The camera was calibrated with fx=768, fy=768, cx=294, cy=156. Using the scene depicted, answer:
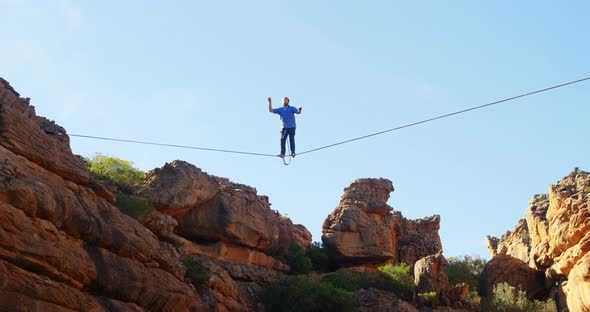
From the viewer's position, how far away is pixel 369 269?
4916 cm

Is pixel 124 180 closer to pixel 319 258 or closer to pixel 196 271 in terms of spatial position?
pixel 196 271

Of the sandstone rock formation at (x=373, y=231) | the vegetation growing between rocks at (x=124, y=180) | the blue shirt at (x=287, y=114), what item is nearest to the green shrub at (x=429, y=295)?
the sandstone rock formation at (x=373, y=231)

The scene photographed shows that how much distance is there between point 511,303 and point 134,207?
22.4m

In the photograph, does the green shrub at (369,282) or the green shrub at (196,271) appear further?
the green shrub at (369,282)

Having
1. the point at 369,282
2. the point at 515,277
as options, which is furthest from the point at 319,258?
the point at 515,277

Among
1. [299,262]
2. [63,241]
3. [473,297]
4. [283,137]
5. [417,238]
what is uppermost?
[417,238]

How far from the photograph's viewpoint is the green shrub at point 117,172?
38.8m

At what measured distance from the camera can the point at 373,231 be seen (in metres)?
49.7

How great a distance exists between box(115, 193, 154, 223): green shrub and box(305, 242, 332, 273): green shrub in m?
16.5

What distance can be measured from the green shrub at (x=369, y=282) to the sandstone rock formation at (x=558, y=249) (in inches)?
259

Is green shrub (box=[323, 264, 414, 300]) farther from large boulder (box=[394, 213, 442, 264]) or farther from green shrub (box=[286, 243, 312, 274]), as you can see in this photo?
large boulder (box=[394, 213, 442, 264])

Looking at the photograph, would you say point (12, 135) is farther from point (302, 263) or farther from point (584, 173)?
point (584, 173)

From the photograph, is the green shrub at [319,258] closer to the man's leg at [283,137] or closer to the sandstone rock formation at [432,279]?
the sandstone rock formation at [432,279]

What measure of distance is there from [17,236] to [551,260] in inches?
1278
